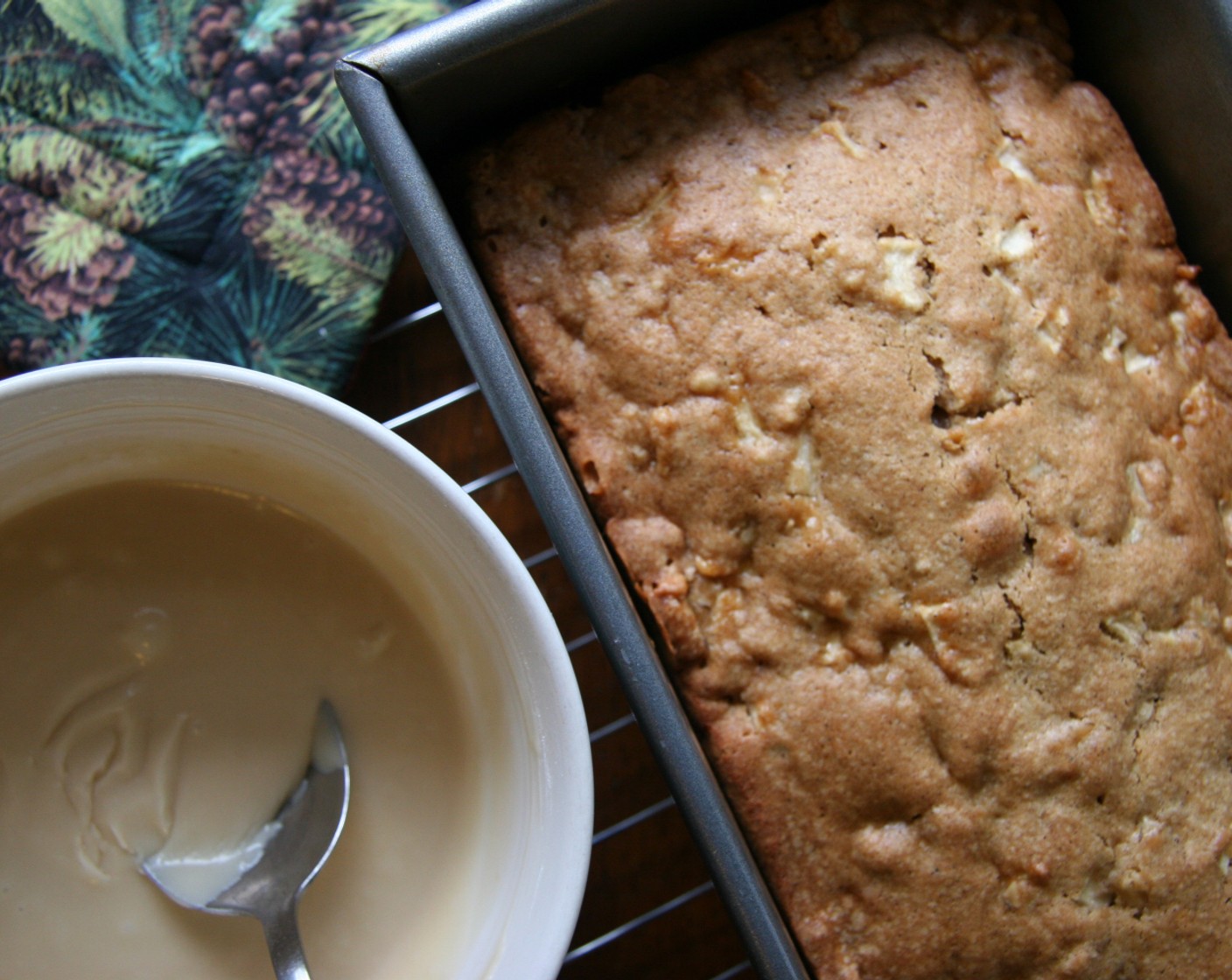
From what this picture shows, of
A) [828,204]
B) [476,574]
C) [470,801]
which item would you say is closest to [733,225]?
[828,204]

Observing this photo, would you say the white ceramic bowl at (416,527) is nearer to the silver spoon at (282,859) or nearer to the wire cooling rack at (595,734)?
the silver spoon at (282,859)

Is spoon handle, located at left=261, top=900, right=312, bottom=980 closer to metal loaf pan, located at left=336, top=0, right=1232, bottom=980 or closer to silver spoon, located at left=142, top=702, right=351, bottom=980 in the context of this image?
silver spoon, located at left=142, top=702, right=351, bottom=980

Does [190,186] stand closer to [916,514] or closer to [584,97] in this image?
[584,97]

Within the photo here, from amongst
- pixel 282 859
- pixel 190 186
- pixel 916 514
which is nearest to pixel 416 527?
pixel 282 859

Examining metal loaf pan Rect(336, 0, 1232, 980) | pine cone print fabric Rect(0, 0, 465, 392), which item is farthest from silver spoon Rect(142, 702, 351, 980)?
pine cone print fabric Rect(0, 0, 465, 392)

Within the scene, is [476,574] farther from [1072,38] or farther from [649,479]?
[1072,38]

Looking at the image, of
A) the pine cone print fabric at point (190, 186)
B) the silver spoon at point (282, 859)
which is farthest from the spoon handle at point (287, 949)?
the pine cone print fabric at point (190, 186)

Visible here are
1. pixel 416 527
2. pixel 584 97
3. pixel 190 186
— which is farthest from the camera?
pixel 190 186

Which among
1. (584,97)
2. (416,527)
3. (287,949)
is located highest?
(584,97)
